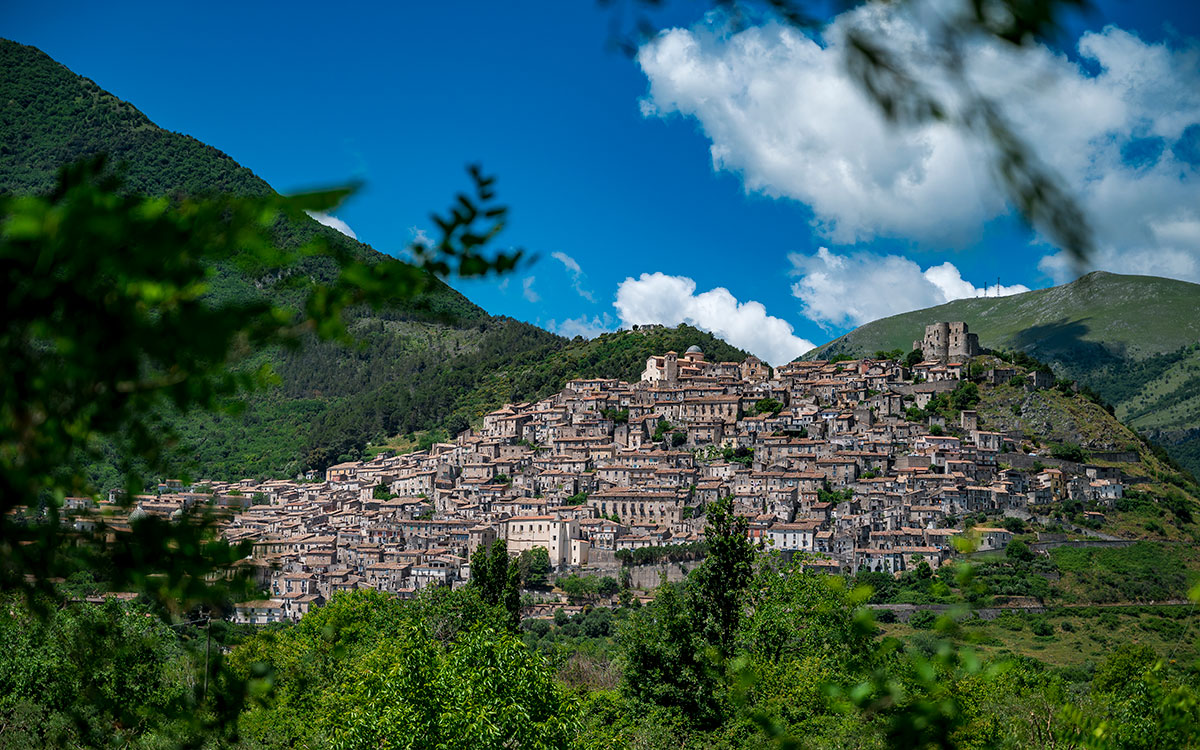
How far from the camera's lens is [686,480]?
6003 cm

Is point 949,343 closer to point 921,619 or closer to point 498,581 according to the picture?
point 921,619

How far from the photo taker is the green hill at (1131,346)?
128 meters

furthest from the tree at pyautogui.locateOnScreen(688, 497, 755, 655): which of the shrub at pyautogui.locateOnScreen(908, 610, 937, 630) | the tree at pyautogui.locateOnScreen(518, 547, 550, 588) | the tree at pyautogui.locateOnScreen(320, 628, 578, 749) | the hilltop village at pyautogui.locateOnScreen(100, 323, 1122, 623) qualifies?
the tree at pyautogui.locateOnScreen(518, 547, 550, 588)

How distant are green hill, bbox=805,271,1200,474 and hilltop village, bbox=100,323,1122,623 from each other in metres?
59.4

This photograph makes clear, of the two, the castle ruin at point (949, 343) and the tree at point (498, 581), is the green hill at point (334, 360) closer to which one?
the castle ruin at point (949, 343)

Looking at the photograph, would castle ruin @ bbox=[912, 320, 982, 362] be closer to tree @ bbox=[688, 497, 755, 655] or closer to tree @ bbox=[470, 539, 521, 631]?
tree @ bbox=[470, 539, 521, 631]

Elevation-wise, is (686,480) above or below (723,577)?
above

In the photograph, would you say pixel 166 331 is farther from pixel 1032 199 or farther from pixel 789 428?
pixel 789 428

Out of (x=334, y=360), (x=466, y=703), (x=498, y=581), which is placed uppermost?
(x=334, y=360)

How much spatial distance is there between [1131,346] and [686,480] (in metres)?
135

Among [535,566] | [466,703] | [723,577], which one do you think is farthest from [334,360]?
[466,703]

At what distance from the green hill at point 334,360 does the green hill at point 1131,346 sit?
64.0 m

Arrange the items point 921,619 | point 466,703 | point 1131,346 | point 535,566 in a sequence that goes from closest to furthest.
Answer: point 466,703 < point 921,619 < point 535,566 < point 1131,346

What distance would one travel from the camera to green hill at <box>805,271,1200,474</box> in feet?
419
